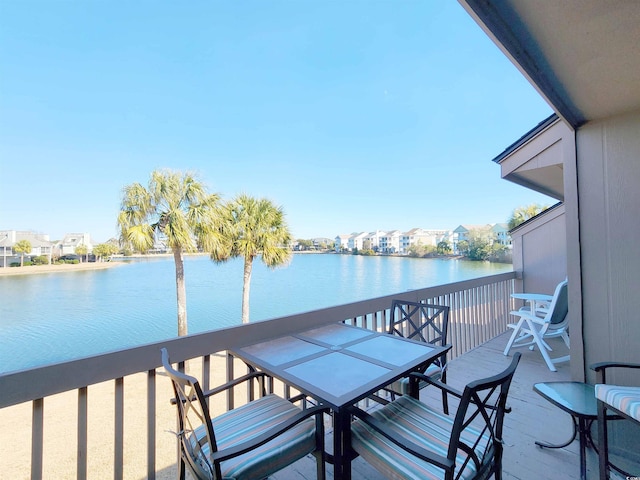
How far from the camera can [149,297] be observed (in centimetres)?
1460

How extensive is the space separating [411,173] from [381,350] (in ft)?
98.8

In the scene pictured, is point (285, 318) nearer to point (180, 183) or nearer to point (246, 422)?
point (246, 422)

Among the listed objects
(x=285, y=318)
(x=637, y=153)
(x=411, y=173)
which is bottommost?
(x=285, y=318)

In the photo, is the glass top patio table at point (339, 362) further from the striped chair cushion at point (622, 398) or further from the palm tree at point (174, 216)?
the palm tree at point (174, 216)

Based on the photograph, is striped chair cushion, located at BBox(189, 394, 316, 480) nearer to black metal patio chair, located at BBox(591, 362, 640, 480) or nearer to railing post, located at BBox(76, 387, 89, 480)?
railing post, located at BBox(76, 387, 89, 480)

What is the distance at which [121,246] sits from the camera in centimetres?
944

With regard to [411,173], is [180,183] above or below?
below

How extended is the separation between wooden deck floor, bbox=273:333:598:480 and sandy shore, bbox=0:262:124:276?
8130 millimetres

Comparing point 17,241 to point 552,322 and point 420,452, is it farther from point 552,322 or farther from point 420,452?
point 552,322

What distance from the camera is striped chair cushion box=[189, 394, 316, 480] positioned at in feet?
4.12

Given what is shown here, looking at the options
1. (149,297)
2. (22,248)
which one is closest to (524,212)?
(149,297)

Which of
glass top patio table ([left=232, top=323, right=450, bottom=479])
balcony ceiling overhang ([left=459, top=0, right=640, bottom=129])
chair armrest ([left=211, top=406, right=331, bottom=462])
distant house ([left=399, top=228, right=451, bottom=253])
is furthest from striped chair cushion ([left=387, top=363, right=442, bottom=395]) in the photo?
distant house ([left=399, top=228, right=451, bottom=253])

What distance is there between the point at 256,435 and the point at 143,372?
2.42 feet

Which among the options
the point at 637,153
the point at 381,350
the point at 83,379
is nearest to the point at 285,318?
the point at 381,350
